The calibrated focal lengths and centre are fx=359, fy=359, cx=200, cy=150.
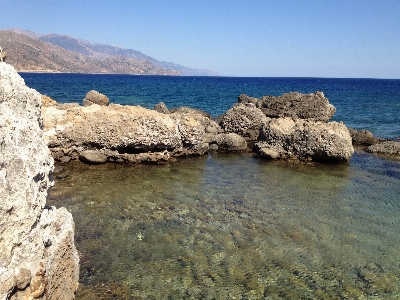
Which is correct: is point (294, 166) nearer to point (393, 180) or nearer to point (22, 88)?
point (393, 180)

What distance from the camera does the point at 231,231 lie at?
30.5 ft

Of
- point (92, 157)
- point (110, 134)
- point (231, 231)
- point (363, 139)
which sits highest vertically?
point (110, 134)

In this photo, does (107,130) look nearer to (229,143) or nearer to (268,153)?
(229,143)

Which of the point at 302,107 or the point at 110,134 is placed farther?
the point at 302,107

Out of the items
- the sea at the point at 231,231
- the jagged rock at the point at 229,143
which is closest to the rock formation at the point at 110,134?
the sea at the point at 231,231

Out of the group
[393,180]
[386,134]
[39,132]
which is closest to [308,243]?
[39,132]

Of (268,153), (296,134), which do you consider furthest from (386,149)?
(268,153)

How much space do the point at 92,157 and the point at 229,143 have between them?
767cm

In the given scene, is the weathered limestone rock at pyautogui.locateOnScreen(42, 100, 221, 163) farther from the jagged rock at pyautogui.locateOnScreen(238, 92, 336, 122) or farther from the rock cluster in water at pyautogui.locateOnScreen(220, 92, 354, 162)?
the jagged rock at pyautogui.locateOnScreen(238, 92, 336, 122)

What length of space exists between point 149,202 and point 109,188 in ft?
6.33

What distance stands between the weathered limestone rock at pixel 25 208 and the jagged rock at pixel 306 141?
44.5 ft

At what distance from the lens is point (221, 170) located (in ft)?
50.4

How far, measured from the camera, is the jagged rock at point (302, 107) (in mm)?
22625

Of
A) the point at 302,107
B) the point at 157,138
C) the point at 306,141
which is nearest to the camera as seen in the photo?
the point at 157,138
